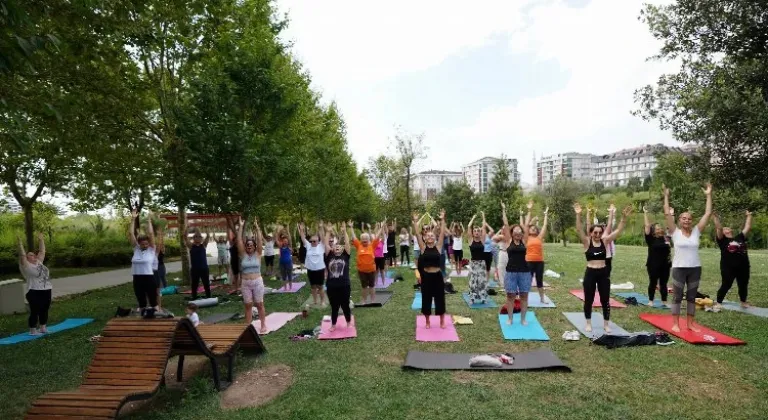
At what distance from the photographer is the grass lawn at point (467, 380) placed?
510cm

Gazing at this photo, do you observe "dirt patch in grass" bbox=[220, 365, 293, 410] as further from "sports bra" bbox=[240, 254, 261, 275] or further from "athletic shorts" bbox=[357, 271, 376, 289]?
"athletic shorts" bbox=[357, 271, 376, 289]

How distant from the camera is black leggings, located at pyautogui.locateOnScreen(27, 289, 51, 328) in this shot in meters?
9.38

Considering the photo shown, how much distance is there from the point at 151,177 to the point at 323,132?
11.0 meters

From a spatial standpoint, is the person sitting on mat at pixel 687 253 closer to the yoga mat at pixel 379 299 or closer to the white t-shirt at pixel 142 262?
the yoga mat at pixel 379 299

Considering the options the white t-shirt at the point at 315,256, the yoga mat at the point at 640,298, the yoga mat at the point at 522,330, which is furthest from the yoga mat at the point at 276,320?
the yoga mat at the point at 640,298

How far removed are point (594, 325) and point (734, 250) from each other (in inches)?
147

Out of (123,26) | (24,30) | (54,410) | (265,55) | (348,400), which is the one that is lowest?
(348,400)

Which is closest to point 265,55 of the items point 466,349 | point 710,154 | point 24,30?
point 24,30

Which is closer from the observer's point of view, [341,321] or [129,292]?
[341,321]

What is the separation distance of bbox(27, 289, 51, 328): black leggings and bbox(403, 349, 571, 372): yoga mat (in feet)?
25.1

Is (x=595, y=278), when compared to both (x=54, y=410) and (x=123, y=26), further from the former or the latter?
(x=123, y=26)

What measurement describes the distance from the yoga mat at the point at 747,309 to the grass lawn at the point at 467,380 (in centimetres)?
43

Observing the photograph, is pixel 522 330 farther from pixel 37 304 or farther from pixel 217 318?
pixel 37 304

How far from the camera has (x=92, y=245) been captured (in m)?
24.7
